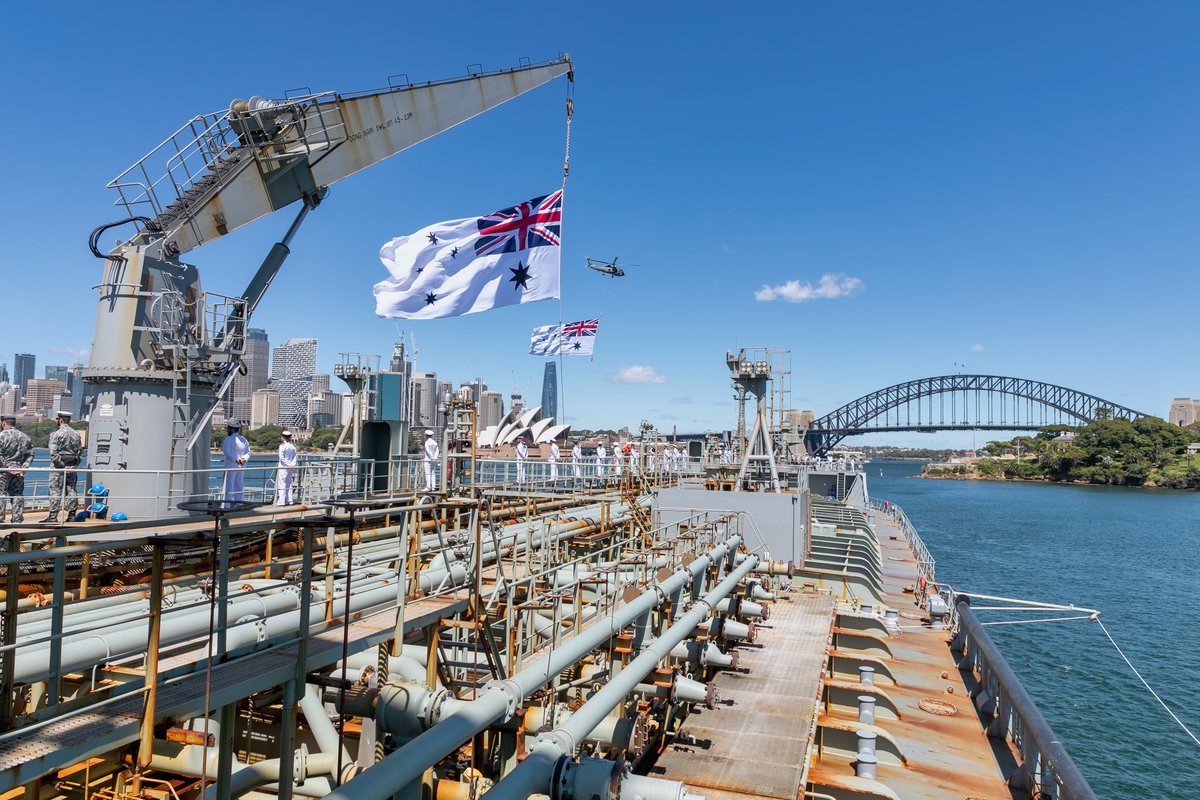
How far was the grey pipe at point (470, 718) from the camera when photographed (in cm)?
485

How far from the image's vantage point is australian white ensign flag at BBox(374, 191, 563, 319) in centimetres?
1531

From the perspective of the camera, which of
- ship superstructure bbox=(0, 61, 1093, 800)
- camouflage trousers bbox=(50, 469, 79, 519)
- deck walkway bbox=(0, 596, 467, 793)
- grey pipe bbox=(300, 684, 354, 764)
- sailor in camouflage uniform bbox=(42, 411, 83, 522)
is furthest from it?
sailor in camouflage uniform bbox=(42, 411, 83, 522)

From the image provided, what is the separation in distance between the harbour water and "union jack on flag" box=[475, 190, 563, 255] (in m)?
17.6

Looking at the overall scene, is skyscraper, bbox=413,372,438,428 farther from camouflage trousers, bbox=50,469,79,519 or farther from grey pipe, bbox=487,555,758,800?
grey pipe, bbox=487,555,758,800

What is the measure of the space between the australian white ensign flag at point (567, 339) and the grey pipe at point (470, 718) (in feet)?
35.8

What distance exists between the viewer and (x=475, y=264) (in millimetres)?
15633

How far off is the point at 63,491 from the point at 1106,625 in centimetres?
3576

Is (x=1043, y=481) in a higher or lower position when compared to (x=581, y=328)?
lower

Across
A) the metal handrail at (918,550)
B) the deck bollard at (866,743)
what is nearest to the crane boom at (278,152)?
the deck bollard at (866,743)

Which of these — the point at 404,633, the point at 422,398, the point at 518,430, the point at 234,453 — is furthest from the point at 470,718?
the point at 518,430

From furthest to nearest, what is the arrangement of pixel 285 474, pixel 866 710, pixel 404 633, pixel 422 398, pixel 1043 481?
pixel 1043 481
pixel 422 398
pixel 285 474
pixel 866 710
pixel 404 633

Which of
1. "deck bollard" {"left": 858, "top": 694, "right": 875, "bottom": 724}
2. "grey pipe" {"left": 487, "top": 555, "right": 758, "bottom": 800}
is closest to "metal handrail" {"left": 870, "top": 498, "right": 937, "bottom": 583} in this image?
"deck bollard" {"left": 858, "top": 694, "right": 875, "bottom": 724}

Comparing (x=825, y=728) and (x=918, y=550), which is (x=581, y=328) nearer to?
(x=825, y=728)

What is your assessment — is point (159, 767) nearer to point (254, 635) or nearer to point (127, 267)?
point (254, 635)
